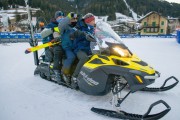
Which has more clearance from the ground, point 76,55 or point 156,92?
point 76,55

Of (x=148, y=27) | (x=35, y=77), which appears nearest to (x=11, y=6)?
(x=148, y=27)

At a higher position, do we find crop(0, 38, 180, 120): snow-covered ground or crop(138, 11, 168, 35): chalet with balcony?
crop(138, 11, 168, 35): chalet with balcony

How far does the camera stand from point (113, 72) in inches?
143

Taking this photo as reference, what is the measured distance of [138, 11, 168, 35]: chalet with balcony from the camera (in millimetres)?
48031

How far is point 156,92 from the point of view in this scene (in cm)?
477

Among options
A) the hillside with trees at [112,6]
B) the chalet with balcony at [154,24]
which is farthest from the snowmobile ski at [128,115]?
the hillside with trees at [112,6]

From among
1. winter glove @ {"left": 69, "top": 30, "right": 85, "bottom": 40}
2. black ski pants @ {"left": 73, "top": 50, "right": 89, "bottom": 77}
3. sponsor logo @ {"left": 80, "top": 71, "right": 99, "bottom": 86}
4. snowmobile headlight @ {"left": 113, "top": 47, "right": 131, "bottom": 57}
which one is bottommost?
sponsor logo @ {"left": 80, "top": 71, "right": 99, "bottom": 86}

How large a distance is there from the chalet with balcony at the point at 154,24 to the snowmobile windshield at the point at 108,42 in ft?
149

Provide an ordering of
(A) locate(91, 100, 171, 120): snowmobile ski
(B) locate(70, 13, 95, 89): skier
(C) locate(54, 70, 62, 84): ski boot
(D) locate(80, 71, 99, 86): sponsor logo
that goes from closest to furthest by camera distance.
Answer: (A) locate(91, 100, 171, 120): snowmobile ski, (D) locate(80, 71, 99, 86): sponsor logo, (B) locate(70, 13, 95, 89): skier, (C) locate(54, 70, 62, 84): ski boot

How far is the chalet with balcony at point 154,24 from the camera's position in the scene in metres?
48.0

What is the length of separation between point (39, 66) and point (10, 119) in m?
2.56

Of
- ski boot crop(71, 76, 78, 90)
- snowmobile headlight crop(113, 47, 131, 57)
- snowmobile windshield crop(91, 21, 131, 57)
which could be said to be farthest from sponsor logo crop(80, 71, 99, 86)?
snowmobile headlight crop(113, 47, 131, 57)

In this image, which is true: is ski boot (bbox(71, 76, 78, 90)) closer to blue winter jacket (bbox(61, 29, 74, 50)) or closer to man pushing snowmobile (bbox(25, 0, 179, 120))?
man pushing snowmobile (bbox(25, 0, 179, 120))

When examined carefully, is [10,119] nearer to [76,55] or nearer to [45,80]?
[76,55]
